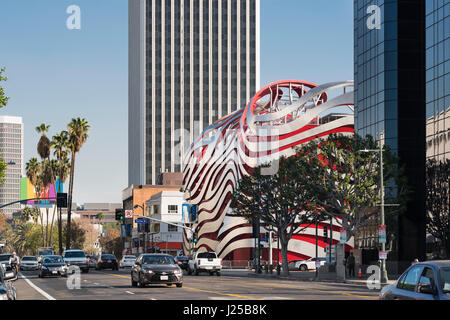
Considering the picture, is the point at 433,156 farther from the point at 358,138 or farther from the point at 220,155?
the point at 220,155

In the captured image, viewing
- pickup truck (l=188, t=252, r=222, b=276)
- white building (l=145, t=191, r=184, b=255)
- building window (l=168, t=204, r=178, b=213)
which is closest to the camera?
pickup truck (l=188, t=252, r=222, b=276)

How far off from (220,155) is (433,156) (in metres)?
64.5

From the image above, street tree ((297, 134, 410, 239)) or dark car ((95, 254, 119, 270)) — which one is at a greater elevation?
street tree ((297, 134, 410, 239))

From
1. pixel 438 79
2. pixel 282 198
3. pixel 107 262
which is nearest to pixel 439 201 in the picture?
pixel 438 79

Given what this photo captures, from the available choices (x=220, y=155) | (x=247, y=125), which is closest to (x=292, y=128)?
(x=247, y=125)

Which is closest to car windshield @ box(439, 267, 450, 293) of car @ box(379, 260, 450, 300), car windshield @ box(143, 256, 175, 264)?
car @ box(379, 260, 450, 300)

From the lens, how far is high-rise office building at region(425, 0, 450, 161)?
60219mm

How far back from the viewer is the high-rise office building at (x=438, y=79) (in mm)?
60219

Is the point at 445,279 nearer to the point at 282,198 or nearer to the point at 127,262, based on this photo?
the point at 282,198

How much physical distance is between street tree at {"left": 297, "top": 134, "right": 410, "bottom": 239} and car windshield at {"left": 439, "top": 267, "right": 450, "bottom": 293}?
3943cm

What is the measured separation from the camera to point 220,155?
410ft

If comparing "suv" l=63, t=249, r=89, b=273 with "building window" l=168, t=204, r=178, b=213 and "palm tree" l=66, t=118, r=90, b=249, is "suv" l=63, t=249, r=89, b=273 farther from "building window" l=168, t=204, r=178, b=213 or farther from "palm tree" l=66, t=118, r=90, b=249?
"building window" l=168, t=204, r=178, b=213

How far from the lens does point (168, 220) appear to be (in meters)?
146

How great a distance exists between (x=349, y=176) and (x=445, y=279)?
40618 mm
